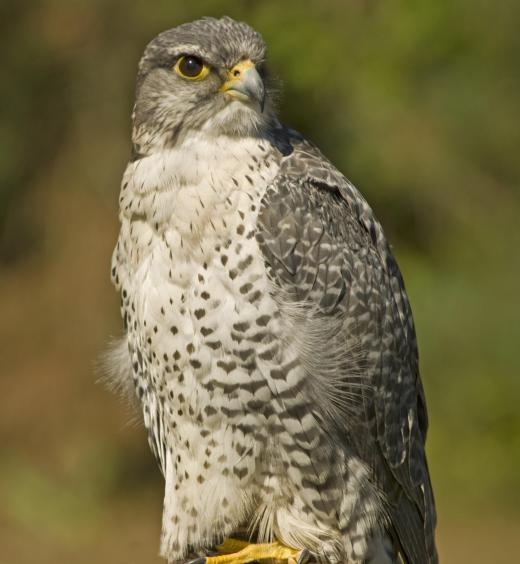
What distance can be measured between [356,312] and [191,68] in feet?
3.56

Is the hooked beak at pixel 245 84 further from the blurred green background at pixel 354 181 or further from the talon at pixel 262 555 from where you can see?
the blurred green background at pixel 354 181

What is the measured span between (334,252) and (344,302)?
19 cm

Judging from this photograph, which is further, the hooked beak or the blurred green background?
the blurred green background

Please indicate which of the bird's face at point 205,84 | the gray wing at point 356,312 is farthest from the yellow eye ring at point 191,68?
the gray wing at point 356,312

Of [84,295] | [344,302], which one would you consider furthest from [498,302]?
[344,302]

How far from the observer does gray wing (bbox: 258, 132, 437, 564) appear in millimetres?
3945

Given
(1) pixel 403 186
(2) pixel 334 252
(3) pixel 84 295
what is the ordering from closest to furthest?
1. (2) pixel 334 252
2. (1) pixel 403 186
3. (3) pixel 84 295

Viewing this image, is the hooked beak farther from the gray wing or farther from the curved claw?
the curved claw

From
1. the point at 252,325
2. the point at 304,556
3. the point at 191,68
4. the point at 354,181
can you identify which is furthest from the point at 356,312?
the point at 354,181

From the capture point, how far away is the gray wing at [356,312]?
3.95 metres

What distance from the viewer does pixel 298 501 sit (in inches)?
157

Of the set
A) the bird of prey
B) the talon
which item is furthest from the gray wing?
the talon

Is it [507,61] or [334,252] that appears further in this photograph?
[507,61]

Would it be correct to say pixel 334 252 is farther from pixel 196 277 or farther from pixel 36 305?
pixel 36 305
